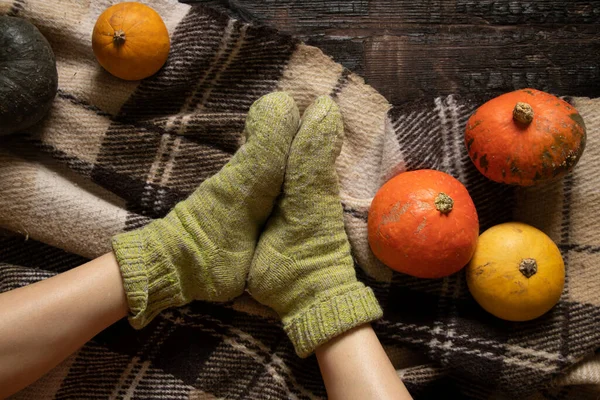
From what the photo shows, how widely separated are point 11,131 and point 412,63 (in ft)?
2.90

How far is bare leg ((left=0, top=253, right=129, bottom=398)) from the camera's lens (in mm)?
960

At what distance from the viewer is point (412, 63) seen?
124cm

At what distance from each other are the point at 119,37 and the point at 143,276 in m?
0.48

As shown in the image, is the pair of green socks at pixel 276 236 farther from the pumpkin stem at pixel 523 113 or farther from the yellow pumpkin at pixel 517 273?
the pumpkin stem at pixel 523 113

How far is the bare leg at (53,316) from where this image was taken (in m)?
0.96

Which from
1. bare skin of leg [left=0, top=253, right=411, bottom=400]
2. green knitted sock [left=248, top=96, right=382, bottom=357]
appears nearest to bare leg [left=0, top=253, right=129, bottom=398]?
bare skin of leg [left=0, top=253, right=411, bottom=400]

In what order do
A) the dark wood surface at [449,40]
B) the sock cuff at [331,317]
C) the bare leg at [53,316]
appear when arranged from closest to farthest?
the bare leg at [53,316]
the sock cuff at [331,317]
the dark wood surface at [449,40]

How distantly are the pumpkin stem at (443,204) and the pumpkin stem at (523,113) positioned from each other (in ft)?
0.64

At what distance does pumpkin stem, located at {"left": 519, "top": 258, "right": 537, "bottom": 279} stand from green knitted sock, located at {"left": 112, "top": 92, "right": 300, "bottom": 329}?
50 centimetres

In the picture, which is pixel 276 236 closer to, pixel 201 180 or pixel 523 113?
pixel 201 180

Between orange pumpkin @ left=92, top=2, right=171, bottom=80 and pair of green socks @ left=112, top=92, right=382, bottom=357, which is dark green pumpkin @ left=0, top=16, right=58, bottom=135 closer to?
orange pumpkin @ left=92, top=2, right=171, bottom=80

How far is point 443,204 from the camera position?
3.29 ft

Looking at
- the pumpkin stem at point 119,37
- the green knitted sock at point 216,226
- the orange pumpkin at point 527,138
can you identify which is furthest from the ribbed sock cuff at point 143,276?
the orange pumpkin at point 527,138

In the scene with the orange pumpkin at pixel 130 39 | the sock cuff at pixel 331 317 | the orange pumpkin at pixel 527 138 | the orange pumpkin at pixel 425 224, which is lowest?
the sock cuff at pixel 331 317
